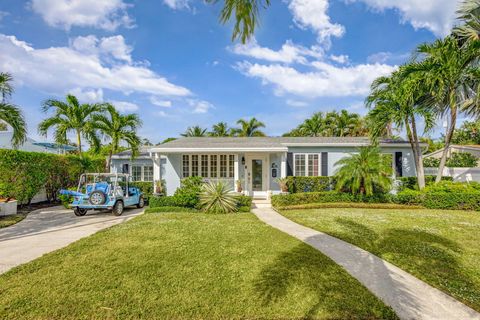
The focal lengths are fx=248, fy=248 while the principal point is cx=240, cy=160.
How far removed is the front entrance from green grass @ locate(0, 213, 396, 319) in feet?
29.7

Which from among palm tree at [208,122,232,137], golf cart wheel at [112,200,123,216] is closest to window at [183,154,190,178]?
golf cart wheel at [112,200,123,216]

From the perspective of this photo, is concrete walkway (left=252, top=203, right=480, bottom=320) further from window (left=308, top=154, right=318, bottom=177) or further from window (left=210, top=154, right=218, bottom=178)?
window (left=210, top=154, right=218, bottom=178)

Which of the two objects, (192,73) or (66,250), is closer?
(66,250)

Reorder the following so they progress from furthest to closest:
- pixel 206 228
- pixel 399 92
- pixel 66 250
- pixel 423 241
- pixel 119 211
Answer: pixel 399 92, pixel 119 211, pixel 206 228, pixel 423 241, pixel 66 250

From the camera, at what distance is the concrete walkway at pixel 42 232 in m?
5.73

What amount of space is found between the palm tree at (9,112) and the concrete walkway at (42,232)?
3.41m

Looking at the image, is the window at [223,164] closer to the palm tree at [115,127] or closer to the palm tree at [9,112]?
the palm tree at [115,127]

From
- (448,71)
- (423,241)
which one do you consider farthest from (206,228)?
(448,71)

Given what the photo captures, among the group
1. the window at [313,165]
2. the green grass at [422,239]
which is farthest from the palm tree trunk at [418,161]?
the window at [313,165]

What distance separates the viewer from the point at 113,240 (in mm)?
6688

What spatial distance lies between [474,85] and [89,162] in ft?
76.1

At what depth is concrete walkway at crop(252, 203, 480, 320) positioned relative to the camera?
3377 mm

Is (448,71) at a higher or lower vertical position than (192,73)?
lower

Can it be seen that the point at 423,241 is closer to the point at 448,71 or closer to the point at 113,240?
the point at 113,240
